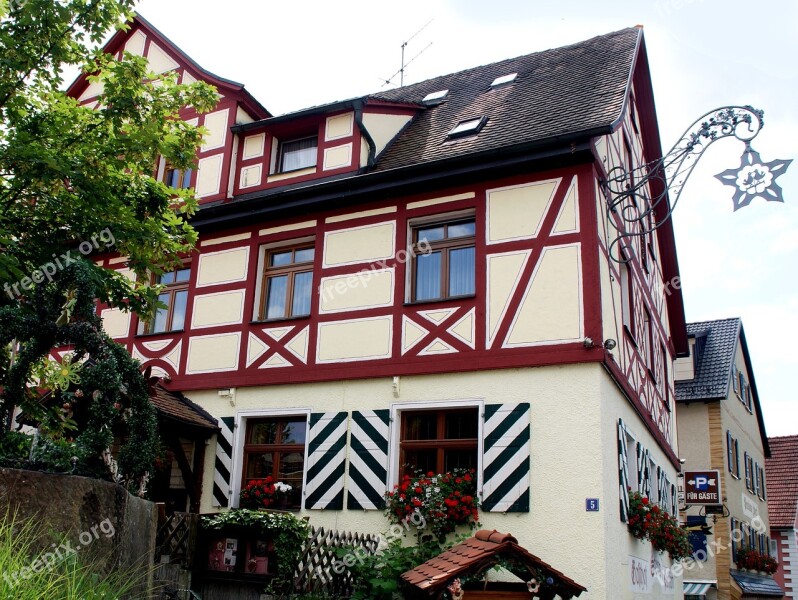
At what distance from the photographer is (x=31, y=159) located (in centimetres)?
937

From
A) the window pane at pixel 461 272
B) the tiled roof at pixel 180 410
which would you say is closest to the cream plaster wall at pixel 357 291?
the window pane at pixel 461 272

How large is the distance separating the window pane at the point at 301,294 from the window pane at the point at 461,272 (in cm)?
236

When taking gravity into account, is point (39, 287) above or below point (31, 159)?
below

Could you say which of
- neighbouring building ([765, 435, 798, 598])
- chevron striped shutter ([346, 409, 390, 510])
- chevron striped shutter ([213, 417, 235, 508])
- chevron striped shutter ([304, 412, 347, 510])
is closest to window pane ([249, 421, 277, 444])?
chevron striped shutter ([213, 417, 235, 508])

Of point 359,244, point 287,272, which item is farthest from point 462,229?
point 287,272

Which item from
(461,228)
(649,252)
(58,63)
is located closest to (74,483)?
(58,63)

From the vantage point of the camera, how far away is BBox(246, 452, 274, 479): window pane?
12703 mm

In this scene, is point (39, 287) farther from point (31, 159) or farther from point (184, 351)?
point (184, 351)

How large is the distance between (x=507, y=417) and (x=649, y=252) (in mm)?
8162

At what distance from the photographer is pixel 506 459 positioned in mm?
10688

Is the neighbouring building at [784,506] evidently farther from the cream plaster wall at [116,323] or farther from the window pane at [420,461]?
the cream plaster wall at [116,323]

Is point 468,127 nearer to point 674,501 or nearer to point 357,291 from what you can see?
point 357,291

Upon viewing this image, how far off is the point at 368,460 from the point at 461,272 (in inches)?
114

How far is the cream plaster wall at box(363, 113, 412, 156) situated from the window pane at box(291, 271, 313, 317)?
2.44 meters
